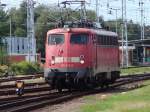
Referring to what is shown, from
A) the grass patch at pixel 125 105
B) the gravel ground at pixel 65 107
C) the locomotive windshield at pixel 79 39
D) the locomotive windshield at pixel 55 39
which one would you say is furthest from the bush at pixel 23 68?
the grass patch at pixel 125 105

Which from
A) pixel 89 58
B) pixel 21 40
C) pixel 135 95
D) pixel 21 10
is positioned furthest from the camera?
pixel 21 10

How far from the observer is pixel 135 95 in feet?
73.7

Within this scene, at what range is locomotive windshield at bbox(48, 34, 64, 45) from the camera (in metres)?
27.6

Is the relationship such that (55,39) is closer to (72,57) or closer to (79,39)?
(79,39)

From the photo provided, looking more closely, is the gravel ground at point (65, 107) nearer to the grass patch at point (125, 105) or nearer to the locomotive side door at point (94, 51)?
the grass patch at point (125, 105)

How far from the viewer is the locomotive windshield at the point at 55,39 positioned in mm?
27578

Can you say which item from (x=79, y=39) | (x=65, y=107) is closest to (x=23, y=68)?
(x=79, y=39)

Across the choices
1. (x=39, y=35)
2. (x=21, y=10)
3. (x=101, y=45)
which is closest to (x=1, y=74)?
(x=101, y=45)

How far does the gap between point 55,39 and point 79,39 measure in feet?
3.84

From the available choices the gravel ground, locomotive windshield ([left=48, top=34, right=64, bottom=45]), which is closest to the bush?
locomotive windshield ([left=48, top=34, right=64, bottom=45])

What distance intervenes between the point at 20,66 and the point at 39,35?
225ft

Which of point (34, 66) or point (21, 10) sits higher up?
point (21, 10)

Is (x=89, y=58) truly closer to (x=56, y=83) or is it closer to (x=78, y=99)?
(x=56, y=83)

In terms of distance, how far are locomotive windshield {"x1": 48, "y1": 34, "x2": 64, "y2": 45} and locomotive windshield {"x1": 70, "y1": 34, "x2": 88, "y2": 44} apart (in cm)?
49
